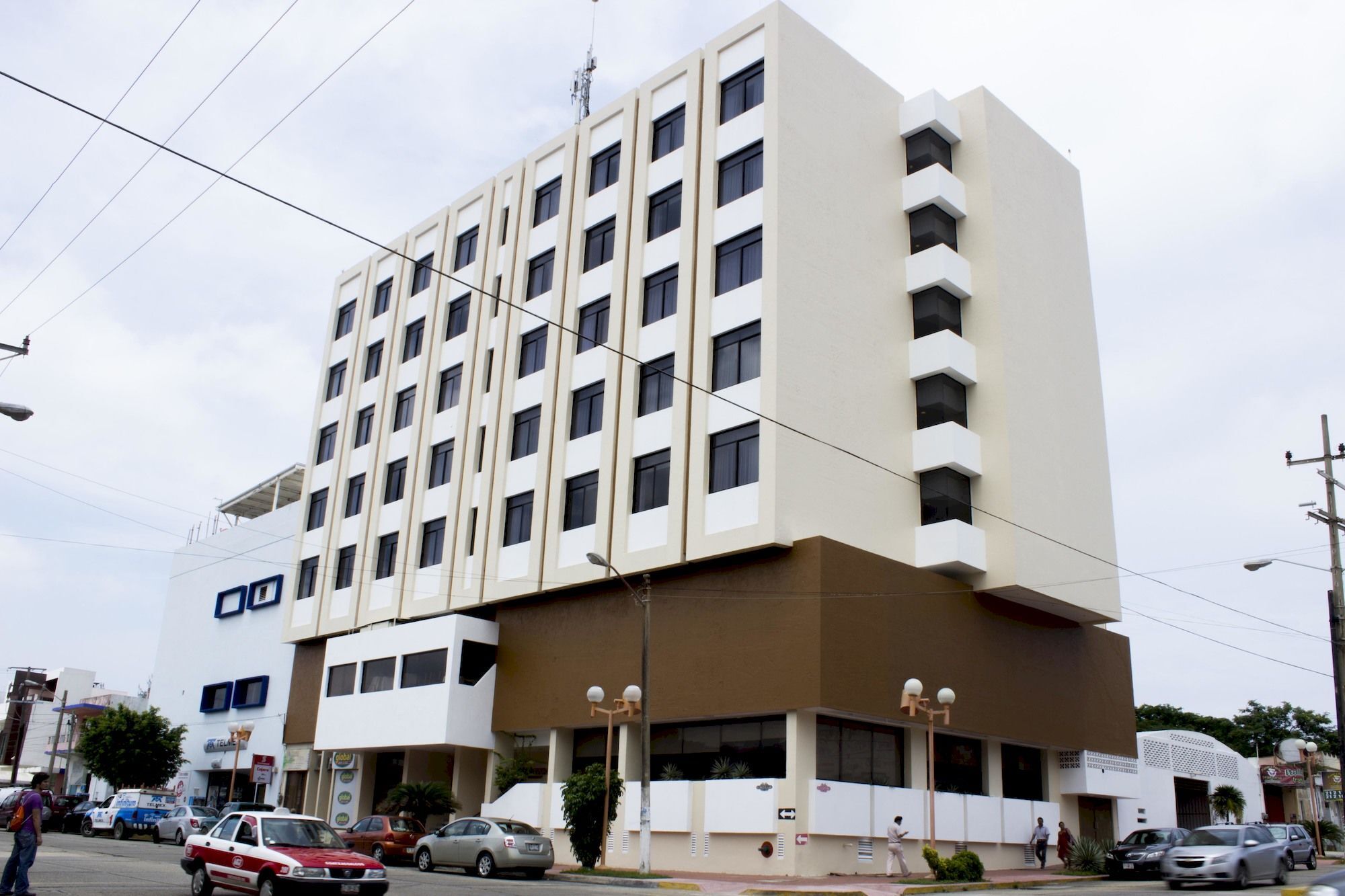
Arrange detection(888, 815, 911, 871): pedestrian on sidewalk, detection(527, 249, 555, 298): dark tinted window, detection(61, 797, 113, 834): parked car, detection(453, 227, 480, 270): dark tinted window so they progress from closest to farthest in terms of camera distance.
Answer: detection(888, 815, 911, 871): pedestrian on sidewalk → detection(527, 249, 555, 298): dark tinted window → detection(61, 797, 113, 834): parked car → detection(453, 227, 480, 270): dark tinted window

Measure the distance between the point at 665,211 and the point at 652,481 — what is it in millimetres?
9843

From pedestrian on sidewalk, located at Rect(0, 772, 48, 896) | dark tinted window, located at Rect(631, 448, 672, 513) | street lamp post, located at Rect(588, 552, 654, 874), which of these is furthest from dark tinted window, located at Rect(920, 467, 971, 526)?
pedestrian on sidewalk, located at Rect(0, 772, 48, 896)

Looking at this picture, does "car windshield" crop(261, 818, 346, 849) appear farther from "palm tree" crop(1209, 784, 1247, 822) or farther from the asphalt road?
"palm tree" crop(1209, 784, 1247, 822)

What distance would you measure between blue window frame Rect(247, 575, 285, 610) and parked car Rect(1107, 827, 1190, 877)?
38.6 m

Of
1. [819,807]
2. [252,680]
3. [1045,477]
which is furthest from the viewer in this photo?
[252,680]

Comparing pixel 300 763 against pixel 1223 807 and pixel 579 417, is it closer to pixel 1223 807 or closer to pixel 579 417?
pixel 579 417

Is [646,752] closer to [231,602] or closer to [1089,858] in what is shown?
[1089,858]

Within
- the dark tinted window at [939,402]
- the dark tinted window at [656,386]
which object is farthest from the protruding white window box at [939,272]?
the dark tinted window at [656,386]

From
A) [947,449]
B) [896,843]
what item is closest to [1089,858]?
[896,843]

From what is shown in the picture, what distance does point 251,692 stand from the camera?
55.2 metres

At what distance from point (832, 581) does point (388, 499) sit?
24.0 meters

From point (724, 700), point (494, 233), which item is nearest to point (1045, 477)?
point (724, 700)

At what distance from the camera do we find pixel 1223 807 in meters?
50.4

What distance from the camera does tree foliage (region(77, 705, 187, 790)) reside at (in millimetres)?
55406
